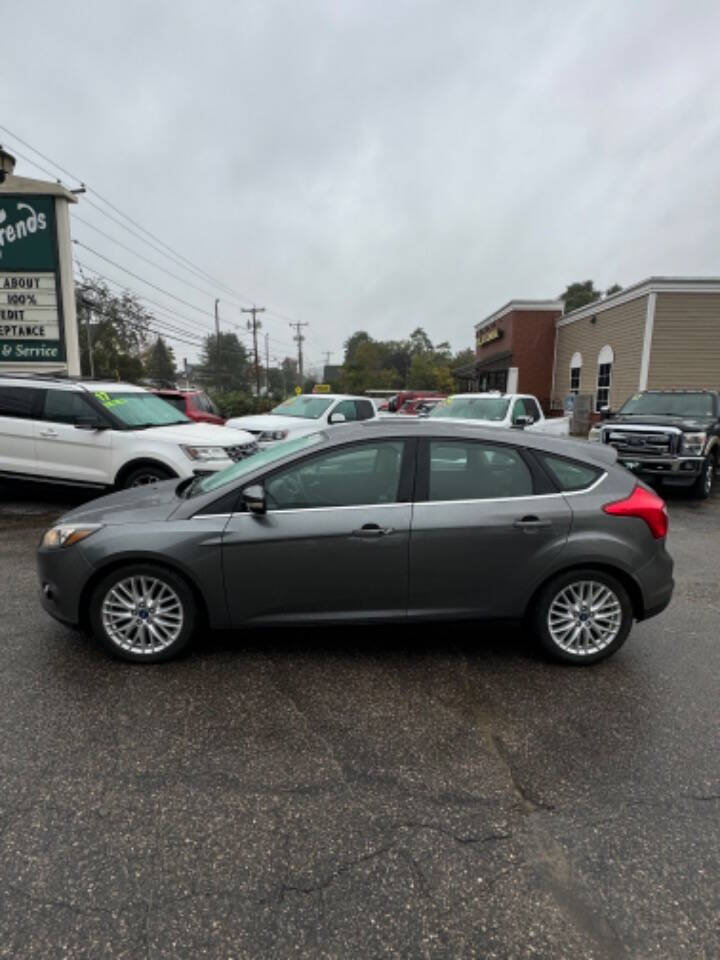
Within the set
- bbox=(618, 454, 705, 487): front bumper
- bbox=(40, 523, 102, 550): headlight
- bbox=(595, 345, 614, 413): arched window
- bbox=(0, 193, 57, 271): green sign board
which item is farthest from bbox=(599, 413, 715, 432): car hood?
bbox=(595, 345, 614, 413): arched window

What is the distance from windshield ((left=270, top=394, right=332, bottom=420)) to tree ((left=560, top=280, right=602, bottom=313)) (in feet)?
238

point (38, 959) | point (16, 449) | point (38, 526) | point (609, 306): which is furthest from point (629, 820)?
point (609, 306)

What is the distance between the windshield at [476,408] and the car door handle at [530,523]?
295 inches

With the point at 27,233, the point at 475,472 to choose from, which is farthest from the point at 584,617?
the point at 27,233

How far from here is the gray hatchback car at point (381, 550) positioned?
3.38m

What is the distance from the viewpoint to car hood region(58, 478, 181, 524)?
11.6ft

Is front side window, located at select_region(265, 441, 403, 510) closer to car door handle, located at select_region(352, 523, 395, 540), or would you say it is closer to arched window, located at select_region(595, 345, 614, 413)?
car door handle, located at select_region(352, 523, 395, 540)

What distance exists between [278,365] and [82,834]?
122827 mm

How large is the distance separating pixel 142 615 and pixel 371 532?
151cm

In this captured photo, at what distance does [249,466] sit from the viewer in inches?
150

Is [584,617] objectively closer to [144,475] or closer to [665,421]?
[144,475]

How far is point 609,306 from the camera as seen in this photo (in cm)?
2038

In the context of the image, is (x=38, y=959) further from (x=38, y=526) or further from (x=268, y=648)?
(x=38, y=526)

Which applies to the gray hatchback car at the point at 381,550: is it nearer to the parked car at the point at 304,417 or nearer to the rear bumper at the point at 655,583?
the rear bumper at the point at 655,583
